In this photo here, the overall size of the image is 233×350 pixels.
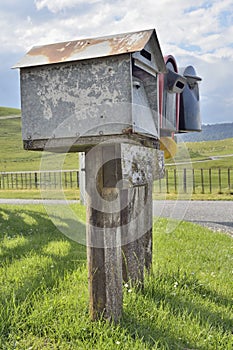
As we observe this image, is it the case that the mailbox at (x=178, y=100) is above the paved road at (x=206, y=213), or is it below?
above

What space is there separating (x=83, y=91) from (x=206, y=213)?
7457 millimetres

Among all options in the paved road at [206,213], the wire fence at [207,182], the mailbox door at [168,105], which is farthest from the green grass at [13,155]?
the mailbox door at [168,105]

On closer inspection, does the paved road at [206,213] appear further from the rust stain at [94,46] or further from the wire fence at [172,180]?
the rust stain at [94,46]

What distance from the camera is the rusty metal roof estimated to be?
258cm

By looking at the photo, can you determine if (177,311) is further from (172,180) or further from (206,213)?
(172,180)

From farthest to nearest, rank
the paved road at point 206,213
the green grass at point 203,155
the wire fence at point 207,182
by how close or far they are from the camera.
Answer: the wire fence at point 207,182, the paved road at point 206,213, the green grass at point 203,155

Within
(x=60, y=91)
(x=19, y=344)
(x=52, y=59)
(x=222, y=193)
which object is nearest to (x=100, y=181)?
(x=60, y=91)

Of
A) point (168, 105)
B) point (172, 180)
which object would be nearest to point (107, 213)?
point (168, 105)

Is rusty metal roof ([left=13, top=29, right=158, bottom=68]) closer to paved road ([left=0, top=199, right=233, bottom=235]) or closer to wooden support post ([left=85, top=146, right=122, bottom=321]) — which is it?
wooden support post ([left=85, top=146, right=122, bottom=321])

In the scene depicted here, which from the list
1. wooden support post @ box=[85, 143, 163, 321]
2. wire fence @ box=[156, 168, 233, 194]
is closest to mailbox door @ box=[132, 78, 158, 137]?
wooden support post @ box=[85, 143, 163, 321]

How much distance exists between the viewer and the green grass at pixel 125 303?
2570mm

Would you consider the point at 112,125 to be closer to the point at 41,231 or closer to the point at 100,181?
the point at 100,181

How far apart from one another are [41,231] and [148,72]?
380 cm

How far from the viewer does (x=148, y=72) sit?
2996 mm
